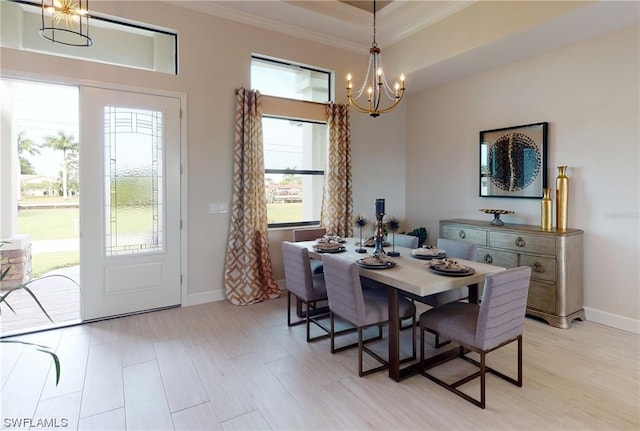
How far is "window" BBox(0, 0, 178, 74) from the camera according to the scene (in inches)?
131

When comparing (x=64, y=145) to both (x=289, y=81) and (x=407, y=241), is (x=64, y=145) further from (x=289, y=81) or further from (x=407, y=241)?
(x=407, y=241)

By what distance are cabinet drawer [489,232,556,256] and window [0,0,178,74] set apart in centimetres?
422

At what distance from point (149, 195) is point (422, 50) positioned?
3840 millimetres

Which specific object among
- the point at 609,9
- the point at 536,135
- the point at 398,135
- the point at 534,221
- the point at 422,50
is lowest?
the point at 534,221

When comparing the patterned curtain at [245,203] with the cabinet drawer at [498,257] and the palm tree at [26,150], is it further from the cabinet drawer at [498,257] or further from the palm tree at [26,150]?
the palm tree at [26,150]

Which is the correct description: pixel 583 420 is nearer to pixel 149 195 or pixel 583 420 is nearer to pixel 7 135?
pixel 149 195

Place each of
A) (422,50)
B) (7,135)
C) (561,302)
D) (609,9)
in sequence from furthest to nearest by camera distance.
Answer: (7,135)
(422,50)
(561,302)
(609,9)

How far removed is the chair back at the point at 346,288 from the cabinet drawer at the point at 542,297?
7.35ft

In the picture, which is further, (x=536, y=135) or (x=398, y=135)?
(x=398, y=135)

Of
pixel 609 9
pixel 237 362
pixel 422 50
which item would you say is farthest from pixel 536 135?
pixel 237 362

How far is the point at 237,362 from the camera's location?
285cm

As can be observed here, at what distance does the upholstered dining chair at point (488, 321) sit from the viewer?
2.19 metres

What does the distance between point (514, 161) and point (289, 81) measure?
3.11 metres

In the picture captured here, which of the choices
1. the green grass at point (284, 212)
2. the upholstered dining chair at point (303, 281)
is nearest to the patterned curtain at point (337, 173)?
the green grass at point (284, 212)
